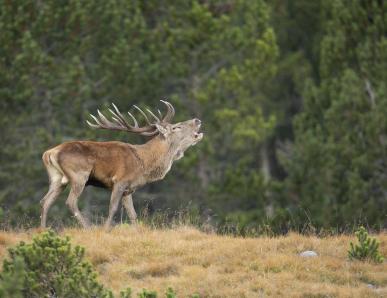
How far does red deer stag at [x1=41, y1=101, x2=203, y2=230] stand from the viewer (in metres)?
14.2

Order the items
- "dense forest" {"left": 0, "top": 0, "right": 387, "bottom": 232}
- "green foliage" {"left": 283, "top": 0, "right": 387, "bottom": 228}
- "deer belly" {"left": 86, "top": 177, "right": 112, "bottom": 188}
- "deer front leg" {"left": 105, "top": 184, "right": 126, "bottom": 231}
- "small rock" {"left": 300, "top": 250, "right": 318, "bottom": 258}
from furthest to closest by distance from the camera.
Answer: "dense forest" {"left": 0, "top": 0, "right": 387, "bottom": 232} < "green foliage" {"left": 283, "top": 0, "right": 387, "bottom": 228} < "deer belly" {"left": 86, "top": 177, "right": 112, "bottom": 188} < "deer front leg" {"left": 105, "top": 184, "right": 126, "bottom": 231} < "small rock" {"left": 300, "top": 250, "right": 318, "bottom": 258}

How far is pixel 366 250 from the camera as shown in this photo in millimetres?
12133

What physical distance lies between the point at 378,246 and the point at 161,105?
18.2 m

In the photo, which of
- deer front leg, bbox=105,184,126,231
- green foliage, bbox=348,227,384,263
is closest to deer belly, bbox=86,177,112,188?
deer front leg, bbox=105,184,126,231

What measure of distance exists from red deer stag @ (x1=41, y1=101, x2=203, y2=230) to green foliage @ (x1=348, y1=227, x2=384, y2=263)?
328 cm

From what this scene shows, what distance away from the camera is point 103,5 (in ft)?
90.4

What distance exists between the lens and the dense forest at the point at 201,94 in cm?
2656

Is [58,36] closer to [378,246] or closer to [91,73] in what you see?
[91,73]

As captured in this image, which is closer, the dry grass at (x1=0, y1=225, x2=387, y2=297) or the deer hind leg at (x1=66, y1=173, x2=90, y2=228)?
the dry grass at (x1=0, y1=225, x2=387, y2=297)

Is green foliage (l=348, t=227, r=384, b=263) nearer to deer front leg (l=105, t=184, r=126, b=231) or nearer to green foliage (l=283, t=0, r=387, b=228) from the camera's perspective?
deer front leg (l=105, t=184, r=126, b=231)

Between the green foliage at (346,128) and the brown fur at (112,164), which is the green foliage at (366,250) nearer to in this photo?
the brown fur at (112,164)

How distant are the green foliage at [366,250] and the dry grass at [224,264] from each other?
14 cm

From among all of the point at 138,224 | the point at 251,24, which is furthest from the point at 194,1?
the point at 138,224

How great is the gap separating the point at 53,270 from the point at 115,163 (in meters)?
4.31
